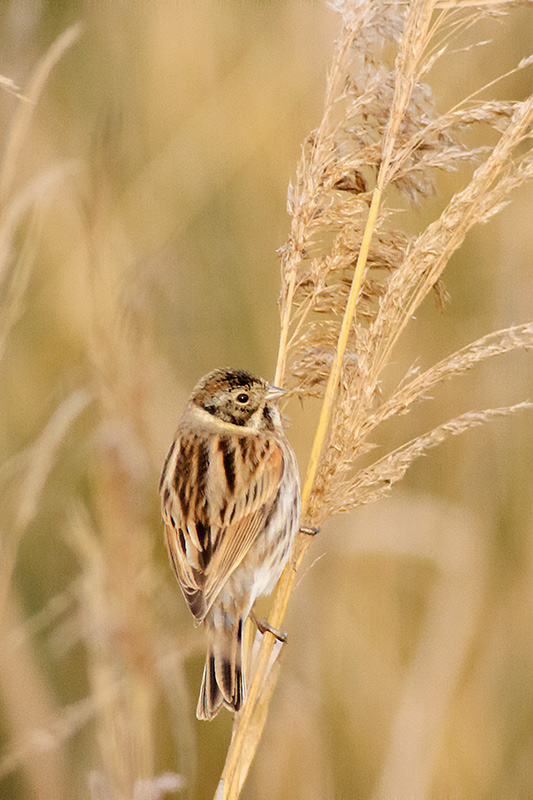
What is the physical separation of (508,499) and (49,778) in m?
1.69

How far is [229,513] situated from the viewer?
82.9 inches

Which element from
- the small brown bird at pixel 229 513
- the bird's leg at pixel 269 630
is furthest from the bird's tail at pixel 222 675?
the bird's leg at pixel 269 630

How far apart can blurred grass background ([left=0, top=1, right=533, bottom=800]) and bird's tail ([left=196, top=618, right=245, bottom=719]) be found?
33cm

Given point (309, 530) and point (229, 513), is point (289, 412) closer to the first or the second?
point (229, 513)

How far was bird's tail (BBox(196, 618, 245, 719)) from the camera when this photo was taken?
185 centimetres

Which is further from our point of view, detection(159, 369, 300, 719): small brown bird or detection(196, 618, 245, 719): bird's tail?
detection(159, 369, 300, 719): small brown bird

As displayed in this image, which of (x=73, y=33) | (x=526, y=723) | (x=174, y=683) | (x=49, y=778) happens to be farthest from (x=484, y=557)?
(x=73, y=33)

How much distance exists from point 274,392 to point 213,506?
1.02 feet

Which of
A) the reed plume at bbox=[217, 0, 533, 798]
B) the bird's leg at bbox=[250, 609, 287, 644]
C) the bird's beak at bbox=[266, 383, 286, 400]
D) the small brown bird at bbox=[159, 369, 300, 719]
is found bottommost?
the bird's leg at bbox=[250, 609, 287, 644]

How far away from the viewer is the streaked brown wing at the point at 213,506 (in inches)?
81.0

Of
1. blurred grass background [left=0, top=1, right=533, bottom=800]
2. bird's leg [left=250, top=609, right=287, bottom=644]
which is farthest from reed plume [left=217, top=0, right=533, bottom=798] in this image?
blurred grass background [left=0, top=1, right=533, bottom=800]

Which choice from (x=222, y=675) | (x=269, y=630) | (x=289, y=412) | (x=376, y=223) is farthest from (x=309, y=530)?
(x=289, y=412)

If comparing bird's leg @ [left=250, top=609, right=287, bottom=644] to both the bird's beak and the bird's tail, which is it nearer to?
the bird's tail

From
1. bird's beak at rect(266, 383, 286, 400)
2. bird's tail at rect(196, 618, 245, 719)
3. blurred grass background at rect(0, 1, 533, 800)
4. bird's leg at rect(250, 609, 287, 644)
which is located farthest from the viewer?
→ blurred grass background at rect(0, 1, 533, 800)
